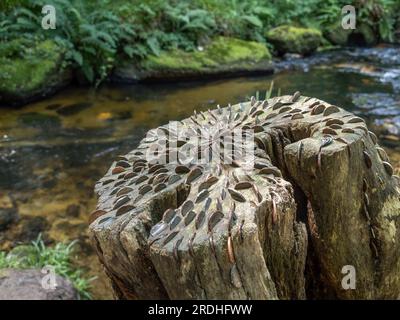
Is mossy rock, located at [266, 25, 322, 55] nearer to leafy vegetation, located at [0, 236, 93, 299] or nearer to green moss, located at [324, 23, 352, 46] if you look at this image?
green moss, located at [324, 23, 352, 46]

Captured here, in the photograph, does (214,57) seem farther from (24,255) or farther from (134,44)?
(24,255)

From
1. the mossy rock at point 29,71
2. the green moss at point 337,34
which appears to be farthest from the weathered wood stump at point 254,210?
the green moss at point 337,34

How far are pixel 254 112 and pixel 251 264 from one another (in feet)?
3.75

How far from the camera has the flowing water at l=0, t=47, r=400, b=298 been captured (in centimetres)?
511

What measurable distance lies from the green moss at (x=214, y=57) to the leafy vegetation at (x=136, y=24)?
0.22 metres

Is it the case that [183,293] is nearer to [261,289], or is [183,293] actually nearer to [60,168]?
[261,289]

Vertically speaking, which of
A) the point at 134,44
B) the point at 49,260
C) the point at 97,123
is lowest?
the point at 49,260

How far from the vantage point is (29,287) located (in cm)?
358

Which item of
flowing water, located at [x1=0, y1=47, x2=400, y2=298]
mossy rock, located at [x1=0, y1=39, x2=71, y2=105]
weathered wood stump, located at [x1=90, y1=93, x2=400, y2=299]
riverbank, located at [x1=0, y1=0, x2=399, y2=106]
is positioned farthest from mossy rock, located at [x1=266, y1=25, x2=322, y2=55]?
weathered wood stump, located at [x1=90, y1=93, x2=400, y2=299]

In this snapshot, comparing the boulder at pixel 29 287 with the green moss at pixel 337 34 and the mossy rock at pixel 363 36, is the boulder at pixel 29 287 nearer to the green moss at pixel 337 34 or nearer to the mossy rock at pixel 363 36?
the green moss at pixel 337 34

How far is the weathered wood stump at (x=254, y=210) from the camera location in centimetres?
169

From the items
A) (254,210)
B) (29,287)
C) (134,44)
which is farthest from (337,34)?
(254,210)

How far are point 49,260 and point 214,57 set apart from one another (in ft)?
23.1
